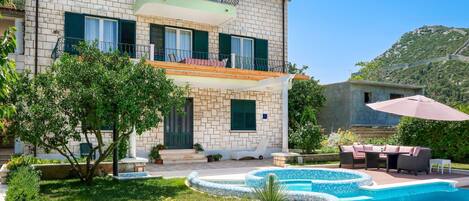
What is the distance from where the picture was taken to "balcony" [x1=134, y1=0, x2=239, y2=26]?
16625 mm

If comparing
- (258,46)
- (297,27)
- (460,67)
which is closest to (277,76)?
(258,46)

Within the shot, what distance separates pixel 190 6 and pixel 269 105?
6281 mm

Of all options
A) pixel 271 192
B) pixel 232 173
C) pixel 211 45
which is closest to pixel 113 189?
pixel 232 173

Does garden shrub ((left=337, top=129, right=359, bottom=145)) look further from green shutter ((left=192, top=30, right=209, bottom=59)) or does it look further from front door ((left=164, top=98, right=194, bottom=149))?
green shutter ((left=192, top=30, right=209, bottom=59))

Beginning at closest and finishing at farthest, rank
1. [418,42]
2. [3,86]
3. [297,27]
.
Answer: [3,86], [297,27], [418,42]

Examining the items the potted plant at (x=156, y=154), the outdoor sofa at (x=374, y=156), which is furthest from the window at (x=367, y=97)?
the potted plant at (x=156, y=154)

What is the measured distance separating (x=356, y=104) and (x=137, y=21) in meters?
14.0

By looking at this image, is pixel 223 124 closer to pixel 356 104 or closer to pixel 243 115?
pixel 243 115

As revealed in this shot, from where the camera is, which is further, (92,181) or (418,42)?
(418,42)

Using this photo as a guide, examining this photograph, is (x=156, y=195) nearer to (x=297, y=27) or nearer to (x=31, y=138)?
(x=31, y=138)

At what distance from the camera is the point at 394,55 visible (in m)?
51.0

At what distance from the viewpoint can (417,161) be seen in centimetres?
1312

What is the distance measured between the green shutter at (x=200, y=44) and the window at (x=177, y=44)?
9.7 inches

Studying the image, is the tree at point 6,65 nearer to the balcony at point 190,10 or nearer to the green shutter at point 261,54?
the balcony at point 190,10
